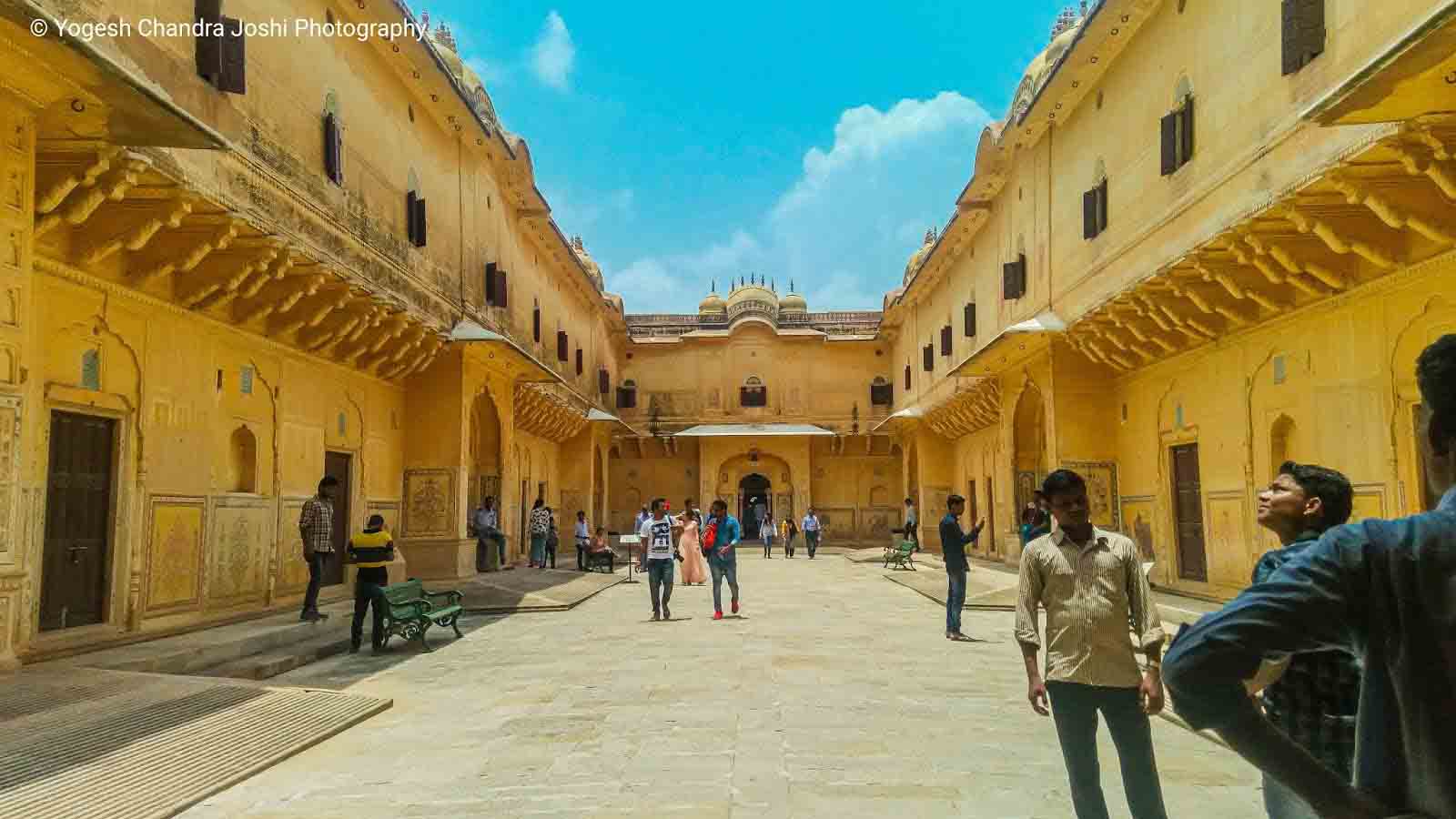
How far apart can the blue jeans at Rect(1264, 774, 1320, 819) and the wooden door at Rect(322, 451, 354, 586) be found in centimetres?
1310

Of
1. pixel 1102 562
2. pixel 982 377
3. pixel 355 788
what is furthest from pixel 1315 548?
pixel 982 377

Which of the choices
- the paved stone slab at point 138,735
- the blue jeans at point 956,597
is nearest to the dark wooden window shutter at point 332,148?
the paved stone slab at point 138,735

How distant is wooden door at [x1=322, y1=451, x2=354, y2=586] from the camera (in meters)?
13.6

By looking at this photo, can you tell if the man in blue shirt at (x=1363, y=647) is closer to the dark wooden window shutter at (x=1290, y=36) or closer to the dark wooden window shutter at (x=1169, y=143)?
the dark wooden window shutter at (x=1290, y=36)

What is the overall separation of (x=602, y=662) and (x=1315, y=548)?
8.08 m

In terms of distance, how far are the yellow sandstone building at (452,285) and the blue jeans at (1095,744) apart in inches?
165

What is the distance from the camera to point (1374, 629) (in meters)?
1.39

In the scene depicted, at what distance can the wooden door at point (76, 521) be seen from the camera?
831 cm

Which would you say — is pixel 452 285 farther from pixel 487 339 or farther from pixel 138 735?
pixel 138 735

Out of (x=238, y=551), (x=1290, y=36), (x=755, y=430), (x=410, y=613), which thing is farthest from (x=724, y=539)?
(x=755, y=430)

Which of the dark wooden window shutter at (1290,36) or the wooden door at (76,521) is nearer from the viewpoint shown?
the wooden door at (76,521)

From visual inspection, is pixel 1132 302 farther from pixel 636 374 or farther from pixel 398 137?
pixel 636 374

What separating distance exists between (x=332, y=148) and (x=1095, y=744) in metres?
12.0

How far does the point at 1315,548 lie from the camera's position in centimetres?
138
